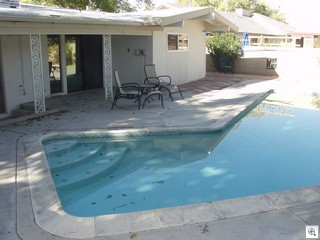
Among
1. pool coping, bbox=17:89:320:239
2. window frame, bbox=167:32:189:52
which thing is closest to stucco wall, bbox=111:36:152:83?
window frame, bbox=167:32:189:52

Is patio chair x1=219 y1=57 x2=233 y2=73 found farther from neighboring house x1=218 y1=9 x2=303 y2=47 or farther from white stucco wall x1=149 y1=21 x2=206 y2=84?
neighboring house x1=218 y1=9 x2=303 y2=47

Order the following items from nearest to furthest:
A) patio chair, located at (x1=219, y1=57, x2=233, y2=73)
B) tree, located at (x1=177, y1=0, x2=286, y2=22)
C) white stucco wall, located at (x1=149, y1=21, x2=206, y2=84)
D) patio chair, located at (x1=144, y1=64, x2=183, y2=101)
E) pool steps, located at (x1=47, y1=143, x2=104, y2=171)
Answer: pool steps, located at (x1=47, y1=143, x2=104, y2=171) < patio chair, located at (x1=144, y1=64, x2=183, y2=101) < white stucco wall, located at (x1=149, y1=21, x2=206, y2=84) < patio chair, located at (x1=219, y1=57, x2=233, y2=73) < tree, located at (x1=177, y1=0, x2=286, y2=22)

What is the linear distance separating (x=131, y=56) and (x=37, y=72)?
5236 mm

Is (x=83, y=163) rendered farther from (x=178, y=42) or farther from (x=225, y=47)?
(x=225, y=47)

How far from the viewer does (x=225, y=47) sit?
19531 millimetres

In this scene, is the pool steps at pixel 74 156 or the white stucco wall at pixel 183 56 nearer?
the pool steps at pixel 74 156

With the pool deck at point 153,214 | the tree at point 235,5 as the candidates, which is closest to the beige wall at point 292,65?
the pool deck at point 153,214

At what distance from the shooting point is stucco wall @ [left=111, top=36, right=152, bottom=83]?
13.3 meters

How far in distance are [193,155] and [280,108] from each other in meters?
5.28

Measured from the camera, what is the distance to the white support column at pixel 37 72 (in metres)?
8.90

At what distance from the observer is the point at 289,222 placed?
3.98 m

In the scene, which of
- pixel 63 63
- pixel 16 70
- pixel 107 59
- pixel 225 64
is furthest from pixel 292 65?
pixel 16 70

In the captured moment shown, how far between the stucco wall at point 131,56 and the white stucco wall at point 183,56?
1.16 ft

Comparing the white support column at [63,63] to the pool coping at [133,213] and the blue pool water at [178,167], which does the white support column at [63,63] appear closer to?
the blue pool water at [178,167]
